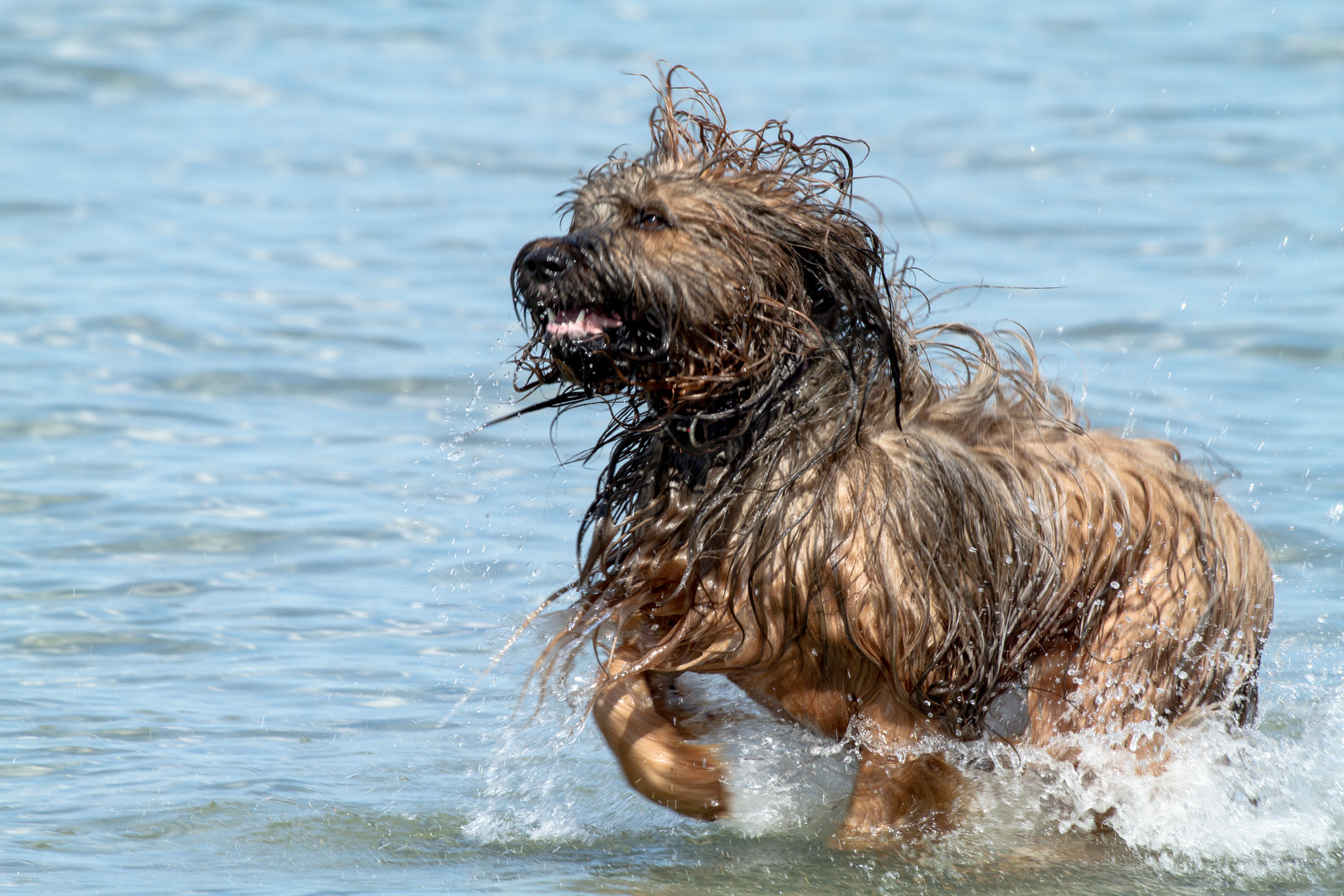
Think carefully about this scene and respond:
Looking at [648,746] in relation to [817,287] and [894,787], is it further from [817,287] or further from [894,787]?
[817,287]

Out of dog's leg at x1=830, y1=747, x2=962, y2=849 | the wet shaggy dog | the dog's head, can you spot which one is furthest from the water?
the dog's head

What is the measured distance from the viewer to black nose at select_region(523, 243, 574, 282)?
428 centimetres

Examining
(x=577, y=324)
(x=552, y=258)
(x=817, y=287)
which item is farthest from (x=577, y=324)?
(x=817, y=287)

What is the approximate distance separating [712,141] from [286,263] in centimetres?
732

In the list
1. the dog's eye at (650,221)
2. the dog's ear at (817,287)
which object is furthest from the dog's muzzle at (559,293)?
the dog's ear at (817,287)

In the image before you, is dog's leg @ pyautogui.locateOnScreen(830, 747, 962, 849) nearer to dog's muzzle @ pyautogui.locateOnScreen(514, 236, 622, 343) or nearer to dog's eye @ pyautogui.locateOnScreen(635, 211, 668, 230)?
dog's muzzle @ pyautogui.locateOnScreen(514, 236, 622, 343)

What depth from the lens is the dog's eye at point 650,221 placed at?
4402 millimetres

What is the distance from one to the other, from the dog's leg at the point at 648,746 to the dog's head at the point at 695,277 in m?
0.87

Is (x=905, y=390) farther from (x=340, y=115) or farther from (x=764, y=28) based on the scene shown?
(x=764, y=28)

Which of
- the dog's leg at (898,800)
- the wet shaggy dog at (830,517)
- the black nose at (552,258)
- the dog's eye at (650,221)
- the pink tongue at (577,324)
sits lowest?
the dog's leg at (898,800)

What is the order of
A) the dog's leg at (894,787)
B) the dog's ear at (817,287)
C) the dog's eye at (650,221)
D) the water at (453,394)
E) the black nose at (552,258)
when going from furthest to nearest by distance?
the water at (453,394) < the dog's leg at (894,787) < the dog's ear at (817,287) < the dog's eye at (650,221) < the black nose at (552,258)

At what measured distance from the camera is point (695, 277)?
4.36 m

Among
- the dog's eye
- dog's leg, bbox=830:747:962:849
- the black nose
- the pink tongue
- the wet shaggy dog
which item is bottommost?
dog's leg, bbox=830:747:962:849

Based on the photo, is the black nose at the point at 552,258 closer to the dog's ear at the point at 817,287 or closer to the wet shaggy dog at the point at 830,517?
the wet shaggy dog at the point at 830,517
